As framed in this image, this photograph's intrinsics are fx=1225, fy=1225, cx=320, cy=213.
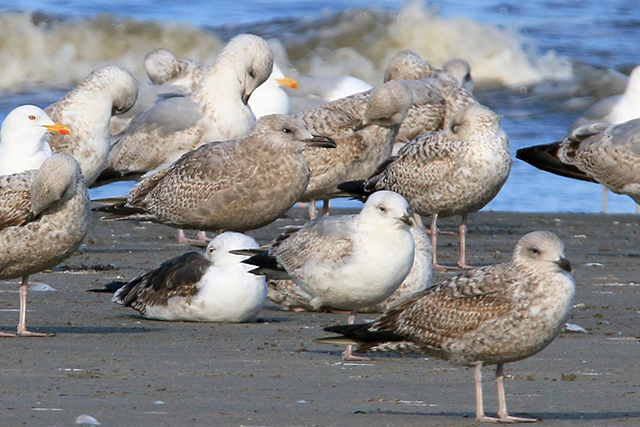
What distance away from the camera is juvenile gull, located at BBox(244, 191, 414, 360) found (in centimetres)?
603

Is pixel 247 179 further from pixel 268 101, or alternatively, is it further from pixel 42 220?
pixel 268 101

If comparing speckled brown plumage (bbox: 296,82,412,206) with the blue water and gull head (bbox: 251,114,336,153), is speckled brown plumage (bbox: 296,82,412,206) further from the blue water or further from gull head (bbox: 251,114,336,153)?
the blue water

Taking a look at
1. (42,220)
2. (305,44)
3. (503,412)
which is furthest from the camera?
(305,44)

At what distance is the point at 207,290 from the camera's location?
694 cm

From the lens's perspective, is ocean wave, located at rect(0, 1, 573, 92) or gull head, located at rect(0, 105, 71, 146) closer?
gull head, located at rect(0, 105, 71, 146)

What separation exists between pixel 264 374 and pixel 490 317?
1.16 metres

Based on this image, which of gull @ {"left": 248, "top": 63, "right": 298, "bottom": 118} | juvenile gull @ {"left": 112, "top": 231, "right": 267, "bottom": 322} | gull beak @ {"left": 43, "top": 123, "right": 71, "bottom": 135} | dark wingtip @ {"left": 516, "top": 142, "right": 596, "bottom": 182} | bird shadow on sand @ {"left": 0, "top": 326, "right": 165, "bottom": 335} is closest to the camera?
bird shadow on sand @ {"left": 0, "top": 326, "right": 165, "bottom": 335}

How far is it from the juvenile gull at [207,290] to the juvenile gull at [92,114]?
318cm

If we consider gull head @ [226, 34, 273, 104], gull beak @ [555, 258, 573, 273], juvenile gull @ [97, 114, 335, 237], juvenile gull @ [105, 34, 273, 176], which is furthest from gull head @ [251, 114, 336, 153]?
gull beak @ [555, 258, 573, 273]

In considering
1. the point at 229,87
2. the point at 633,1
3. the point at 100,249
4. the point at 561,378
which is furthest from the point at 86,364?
the point at 633,1

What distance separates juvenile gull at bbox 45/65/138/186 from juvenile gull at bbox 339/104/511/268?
8.13 ft

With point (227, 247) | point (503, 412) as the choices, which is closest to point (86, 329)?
point (227, 247)

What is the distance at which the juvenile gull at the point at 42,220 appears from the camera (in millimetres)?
6324

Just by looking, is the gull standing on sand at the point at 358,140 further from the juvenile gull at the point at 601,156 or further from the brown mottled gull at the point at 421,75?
the brown mottled gull at the point at 421,75
